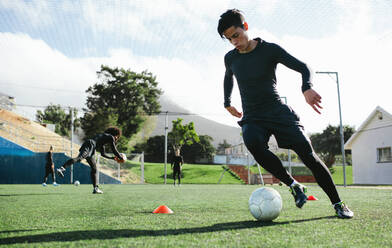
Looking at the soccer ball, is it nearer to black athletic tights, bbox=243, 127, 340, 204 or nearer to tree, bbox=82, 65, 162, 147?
black athletic tights, bbox=243, 127, 340, 204

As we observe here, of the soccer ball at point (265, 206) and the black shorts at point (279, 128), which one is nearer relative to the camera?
the soccer ball at point (265, 206)

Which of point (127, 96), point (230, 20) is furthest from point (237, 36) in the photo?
point (127, 96)

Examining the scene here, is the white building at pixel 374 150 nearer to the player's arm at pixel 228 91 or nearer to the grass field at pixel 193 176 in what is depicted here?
the grass field at pixel 193 176

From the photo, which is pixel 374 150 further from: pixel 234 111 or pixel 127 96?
pixel 127 96

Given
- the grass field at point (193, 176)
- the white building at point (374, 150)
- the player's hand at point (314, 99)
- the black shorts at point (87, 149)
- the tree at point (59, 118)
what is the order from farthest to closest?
the tree at point (59, 118)
the grass field at point (193, 176)
the white building at point (374, 150)
the black shorts at point (87, 149)
the player's hand at point (314, 99)

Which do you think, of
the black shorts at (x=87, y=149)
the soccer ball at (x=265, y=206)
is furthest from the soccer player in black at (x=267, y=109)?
the black shorts at (x=87, y=149)

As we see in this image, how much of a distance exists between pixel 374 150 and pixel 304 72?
2818 cm

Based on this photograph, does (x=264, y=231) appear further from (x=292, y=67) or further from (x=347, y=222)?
(x=292, y=67)

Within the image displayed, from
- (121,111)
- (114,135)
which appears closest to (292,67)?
(114,135)

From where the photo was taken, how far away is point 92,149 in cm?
916

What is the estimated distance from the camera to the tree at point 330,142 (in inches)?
2088

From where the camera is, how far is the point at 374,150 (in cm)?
2786

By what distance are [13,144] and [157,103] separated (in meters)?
31.9

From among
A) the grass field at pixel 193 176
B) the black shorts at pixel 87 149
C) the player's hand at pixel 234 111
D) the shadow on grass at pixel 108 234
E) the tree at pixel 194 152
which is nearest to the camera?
the shadow on grass at pixel 108 234
